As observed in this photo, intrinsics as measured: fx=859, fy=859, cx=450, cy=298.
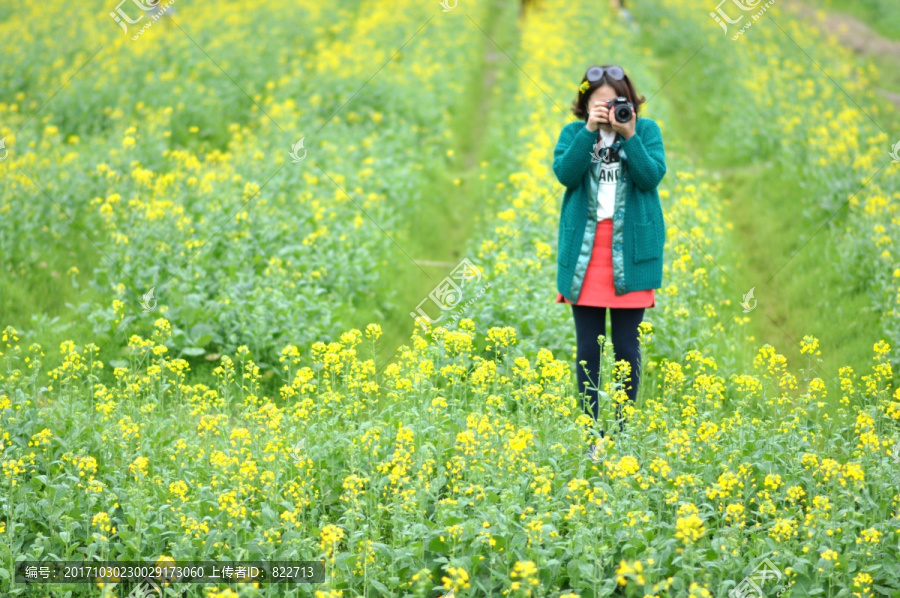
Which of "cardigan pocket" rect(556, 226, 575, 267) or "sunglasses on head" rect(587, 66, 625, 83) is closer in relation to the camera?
"sunglasses on head" rect(587, 66, 625, 83)

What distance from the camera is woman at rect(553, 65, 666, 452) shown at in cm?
479

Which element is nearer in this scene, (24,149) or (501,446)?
(501,446)

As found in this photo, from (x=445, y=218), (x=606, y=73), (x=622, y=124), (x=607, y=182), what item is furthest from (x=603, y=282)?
(x=445, y=218)

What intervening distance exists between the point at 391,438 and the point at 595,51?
12.2m

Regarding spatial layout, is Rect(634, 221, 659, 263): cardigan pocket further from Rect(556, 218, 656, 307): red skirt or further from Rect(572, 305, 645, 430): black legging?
Rect(572, 305, 645, 430): black legging

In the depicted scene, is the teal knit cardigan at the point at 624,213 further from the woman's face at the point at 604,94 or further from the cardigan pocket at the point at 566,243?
the woman's face at the point at 604,94

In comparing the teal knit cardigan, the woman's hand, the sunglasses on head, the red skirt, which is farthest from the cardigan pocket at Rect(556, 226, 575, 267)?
the sunglasses on head

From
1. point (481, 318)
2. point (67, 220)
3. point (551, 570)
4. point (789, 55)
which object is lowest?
point (551, 570)

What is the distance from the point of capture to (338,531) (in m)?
3.74

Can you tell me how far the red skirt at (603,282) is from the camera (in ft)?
16.0

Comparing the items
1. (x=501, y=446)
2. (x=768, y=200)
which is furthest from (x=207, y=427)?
(x=768, y=200)

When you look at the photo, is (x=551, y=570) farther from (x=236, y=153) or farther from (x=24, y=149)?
(x=24, y=149)

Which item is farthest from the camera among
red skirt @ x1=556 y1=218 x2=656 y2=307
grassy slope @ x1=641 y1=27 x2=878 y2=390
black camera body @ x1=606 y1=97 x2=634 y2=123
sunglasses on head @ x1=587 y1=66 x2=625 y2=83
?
grassy slope @ x1=641 y1=27 x2=878 y2=390

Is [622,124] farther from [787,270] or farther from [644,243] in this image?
[787,270]
